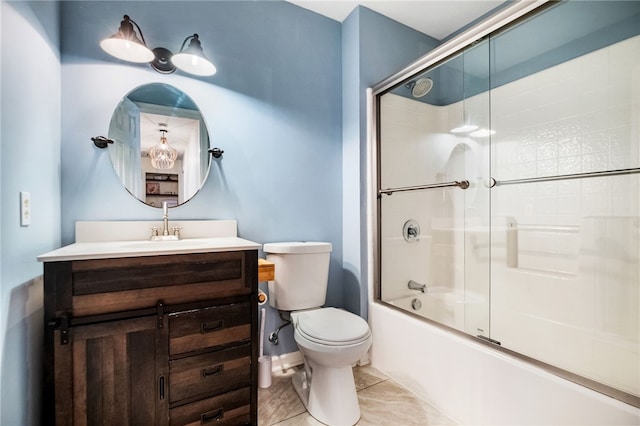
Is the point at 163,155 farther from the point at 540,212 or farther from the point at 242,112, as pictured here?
the point at 540,212

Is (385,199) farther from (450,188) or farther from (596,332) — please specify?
(596,332)

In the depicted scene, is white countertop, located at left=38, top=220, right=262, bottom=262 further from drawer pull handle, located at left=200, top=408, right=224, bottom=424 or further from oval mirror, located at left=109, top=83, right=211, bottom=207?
drawer pull handle, located at left=200, top=408, right=224, bottom=424

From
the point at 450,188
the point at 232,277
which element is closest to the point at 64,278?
the point at 232,277

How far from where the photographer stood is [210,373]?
1.23 meters

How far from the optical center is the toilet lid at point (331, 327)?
135cm

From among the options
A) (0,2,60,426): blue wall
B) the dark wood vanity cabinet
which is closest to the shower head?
the dark wood vanity cabinet

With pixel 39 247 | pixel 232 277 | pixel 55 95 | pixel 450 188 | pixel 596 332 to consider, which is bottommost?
pixel 596 332

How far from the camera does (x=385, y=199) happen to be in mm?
2090

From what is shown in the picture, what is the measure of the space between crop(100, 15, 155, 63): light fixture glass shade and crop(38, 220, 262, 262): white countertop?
85cm

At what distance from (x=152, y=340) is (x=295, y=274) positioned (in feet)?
2.61

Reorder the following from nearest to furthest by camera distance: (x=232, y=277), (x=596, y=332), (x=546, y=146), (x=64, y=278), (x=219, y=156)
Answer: (x=64, y=278)
(x=232, y=277)
(x=596, y=332)
(x=219, y=156)
(x=546, y=146)

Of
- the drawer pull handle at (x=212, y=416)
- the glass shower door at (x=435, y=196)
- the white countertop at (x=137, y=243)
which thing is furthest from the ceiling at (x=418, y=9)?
the drawer pull handle at (x=212, y=416)

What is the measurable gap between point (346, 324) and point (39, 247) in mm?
1374

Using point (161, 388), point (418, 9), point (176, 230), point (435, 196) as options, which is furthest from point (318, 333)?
point (418, 9)
